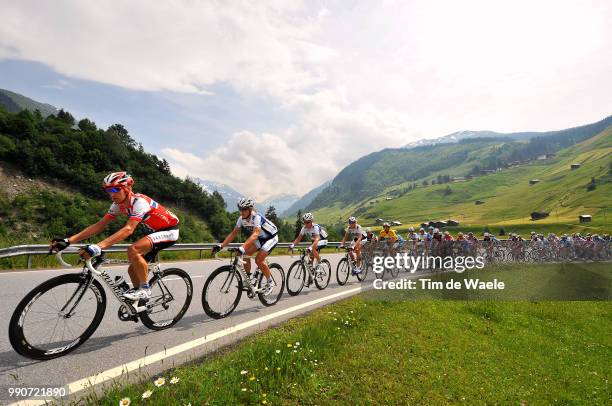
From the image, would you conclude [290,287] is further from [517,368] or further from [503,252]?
[503,252]

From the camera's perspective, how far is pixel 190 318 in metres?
6.55

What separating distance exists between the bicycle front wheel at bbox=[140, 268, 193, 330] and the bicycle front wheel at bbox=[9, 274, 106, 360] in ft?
2.81

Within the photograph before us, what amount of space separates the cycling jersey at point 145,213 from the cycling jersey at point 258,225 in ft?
5.81

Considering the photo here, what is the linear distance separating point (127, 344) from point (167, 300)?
1196 millimetres

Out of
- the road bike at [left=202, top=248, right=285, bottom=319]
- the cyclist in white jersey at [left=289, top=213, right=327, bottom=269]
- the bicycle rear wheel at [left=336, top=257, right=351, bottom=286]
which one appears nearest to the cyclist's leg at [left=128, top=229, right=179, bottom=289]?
the road bike at [left=202, top=248, right=285, bottom=319]

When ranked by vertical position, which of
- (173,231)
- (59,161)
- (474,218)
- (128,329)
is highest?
(59,161)

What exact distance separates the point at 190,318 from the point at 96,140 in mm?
92401

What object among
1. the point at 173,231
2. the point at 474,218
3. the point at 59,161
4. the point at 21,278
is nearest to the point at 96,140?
the point at 59,161

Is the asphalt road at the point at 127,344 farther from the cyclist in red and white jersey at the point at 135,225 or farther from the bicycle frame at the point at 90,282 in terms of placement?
the cyclist in red and white jersey at the point at 135,225

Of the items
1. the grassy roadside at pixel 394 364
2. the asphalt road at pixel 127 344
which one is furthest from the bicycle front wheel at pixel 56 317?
the grassy roadside at pixel 394 364

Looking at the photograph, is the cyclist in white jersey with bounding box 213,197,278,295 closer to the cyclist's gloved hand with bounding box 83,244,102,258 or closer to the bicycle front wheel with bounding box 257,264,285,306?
the bicycle front wheel with bounding box 257,264,285,306

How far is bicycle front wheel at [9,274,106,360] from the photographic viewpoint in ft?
13.8

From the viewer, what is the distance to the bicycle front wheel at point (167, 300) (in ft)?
19.0

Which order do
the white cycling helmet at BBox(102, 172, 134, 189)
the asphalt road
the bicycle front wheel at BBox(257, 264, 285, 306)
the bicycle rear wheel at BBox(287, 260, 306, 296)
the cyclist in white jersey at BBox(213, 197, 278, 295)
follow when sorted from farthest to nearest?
the bicycle rear wheel at BBox(287, 260, 306, 296) < the bicycle front wheel at BBox(257, 264, 285, 306) < the cyclist in white jersey at BBox(213, 197, 278, 295) < the white cycling helmet at BBox(102, 172, 134, 189) < the asphalt road
